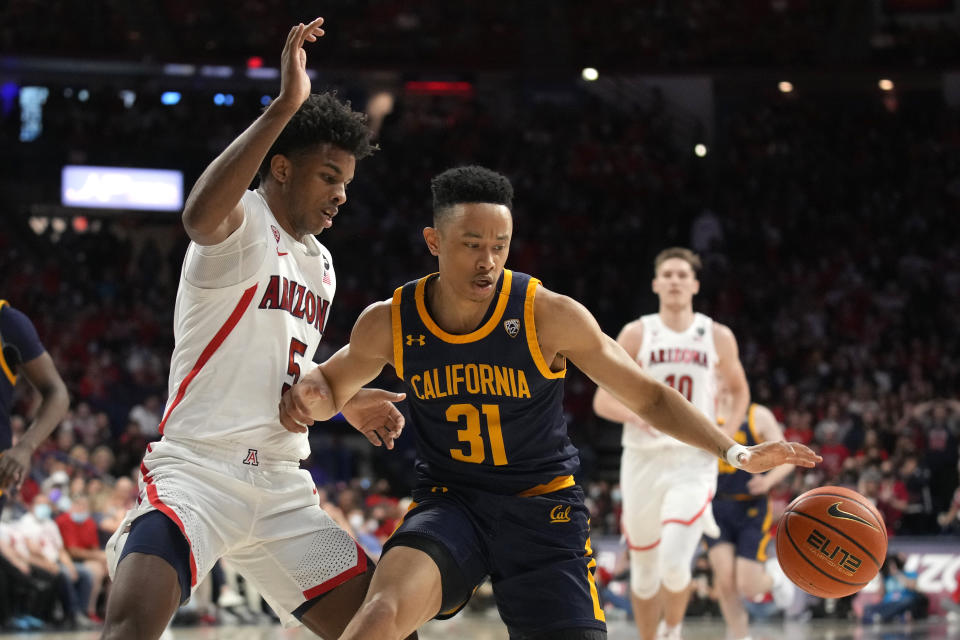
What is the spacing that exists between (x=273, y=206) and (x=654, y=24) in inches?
803

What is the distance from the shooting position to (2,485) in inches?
200

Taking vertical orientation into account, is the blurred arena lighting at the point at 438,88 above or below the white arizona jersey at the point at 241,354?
above

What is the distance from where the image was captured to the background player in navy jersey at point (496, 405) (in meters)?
4.01

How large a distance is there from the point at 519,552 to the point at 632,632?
658 centimetres

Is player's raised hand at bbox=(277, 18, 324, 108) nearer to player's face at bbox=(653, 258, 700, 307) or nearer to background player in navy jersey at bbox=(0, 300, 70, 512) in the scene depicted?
background player in navy jersey at bbox=(0, 300, 70, 512)

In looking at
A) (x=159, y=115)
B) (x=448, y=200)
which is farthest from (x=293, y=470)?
(x=159, y=115)

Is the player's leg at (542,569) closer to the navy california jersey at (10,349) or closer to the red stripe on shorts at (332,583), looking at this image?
the red stripe on shorts at (332,583)

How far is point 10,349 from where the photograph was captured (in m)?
5.33

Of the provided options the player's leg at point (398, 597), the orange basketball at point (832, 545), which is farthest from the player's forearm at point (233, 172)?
the orange basketball at point (832, 545)

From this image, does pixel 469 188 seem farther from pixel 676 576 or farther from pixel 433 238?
pixel 676 576

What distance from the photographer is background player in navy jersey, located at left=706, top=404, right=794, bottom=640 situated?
331 inches

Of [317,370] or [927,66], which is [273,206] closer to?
[317,370]

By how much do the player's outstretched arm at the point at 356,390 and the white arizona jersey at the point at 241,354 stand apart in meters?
0.09

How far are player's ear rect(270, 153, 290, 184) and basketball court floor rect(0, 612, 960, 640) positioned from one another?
20.1ft
